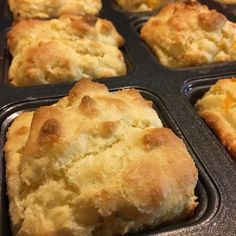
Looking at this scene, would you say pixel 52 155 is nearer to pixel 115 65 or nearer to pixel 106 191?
pixel 106 191

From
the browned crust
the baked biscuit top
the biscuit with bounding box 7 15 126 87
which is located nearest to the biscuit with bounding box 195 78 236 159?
the browned crust

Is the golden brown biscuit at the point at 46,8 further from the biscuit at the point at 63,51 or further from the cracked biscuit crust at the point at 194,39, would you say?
the cracked biscuit crust at the point at 194,39

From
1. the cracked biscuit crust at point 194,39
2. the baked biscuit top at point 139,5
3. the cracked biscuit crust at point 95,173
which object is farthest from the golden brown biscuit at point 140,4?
the cracked biscuit crust at point 95,173

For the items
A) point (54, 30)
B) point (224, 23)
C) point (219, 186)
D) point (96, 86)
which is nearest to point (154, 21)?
point (224, 23)

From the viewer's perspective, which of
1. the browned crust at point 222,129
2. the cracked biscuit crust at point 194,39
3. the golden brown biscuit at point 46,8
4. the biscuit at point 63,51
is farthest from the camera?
the golden brown biscuit at point 46,8

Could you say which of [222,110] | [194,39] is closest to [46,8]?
[194,39]

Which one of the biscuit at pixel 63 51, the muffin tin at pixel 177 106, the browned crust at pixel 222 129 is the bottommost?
the browned crust at pixel 222 129

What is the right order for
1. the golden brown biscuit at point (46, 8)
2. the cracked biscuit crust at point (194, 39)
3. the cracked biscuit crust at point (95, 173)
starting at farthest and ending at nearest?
the golden brown biscuit at point (46, 8) → the cracked biscuit crust at point (194, 39) → the cracked biscuit crust at point (95, 173)
